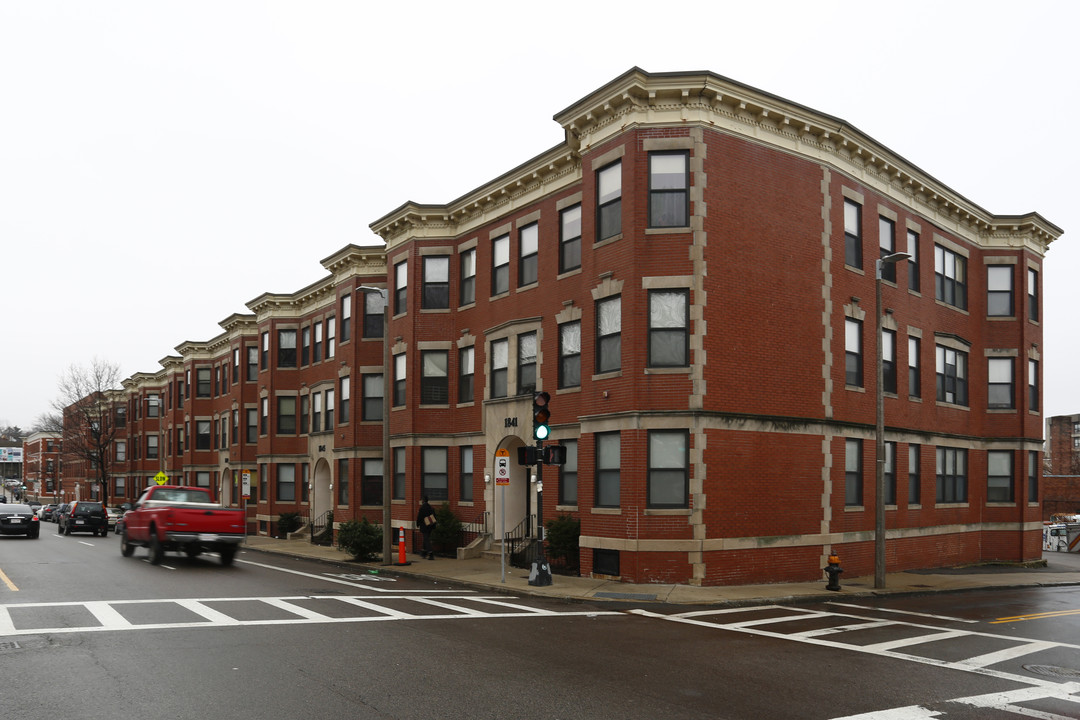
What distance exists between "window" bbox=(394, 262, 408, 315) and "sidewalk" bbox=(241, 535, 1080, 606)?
8.73 metres

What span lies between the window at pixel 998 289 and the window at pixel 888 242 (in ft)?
23.7

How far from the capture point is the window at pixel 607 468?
20.4 meters

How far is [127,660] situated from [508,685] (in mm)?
4420

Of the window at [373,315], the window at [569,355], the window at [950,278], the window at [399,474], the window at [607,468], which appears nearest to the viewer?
the window at [607,468]

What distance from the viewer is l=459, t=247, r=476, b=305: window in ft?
94.7

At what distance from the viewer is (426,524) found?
26.7 m

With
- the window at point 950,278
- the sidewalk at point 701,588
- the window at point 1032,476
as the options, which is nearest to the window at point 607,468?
the sidewalk at point 701,588

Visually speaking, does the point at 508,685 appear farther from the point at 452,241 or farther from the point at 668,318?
the point at 452,241

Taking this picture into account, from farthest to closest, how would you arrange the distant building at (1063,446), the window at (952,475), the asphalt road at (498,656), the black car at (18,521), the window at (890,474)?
the distant building at (1063,446), the black car at (18,521), the window at (952,475), the window at (890,474), the asphalt road at (498,656)

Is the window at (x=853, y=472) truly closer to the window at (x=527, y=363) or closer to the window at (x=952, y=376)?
the window at (x=952, y=376)

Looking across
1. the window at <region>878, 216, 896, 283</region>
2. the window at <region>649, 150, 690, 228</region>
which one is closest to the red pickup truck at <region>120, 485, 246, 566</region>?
the window at <region>649, 150, 690, 228</region>

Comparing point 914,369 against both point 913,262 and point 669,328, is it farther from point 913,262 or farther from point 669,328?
→ point 669,328

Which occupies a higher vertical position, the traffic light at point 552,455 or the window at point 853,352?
the window at point 853,352

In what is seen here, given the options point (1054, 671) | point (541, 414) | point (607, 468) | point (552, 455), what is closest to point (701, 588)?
point (607, 468)
